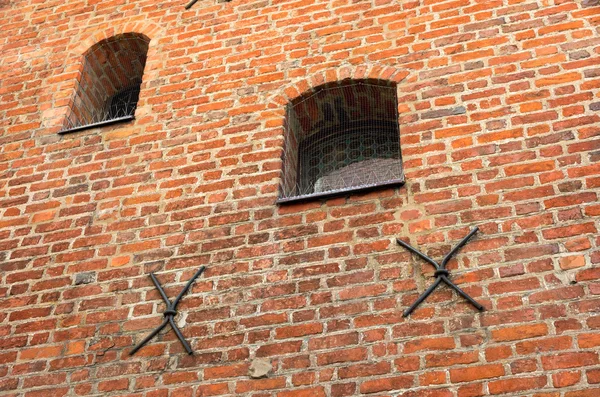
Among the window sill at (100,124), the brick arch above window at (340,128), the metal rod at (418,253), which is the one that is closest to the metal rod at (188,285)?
the brick arch above window at (340,128)

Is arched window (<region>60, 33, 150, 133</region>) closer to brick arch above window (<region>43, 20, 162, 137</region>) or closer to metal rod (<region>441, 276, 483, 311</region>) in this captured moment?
brick arch above window (<region>43, 20, 162, 137</region>)

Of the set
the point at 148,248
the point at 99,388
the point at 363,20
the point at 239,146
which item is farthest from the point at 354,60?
the point at 99,388

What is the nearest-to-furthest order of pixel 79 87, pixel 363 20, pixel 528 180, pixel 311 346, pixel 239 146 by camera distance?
pixel 311 346, pixel 528 180, pixel 239 146, pixel 363 20, pixel 79 87

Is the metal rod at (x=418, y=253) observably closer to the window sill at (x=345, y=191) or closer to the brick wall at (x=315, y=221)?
the brick wall at (x=315, y=221)

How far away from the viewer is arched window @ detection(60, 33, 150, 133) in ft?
18.4

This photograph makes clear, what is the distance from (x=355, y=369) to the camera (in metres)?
3.42

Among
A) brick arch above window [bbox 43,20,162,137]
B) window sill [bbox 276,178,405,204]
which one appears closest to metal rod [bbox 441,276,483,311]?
window sill [bbox 276,178,405,204]

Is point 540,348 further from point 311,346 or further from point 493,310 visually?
point 311,346

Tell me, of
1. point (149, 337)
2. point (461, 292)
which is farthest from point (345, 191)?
point (149, 337)

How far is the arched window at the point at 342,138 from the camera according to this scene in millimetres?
4711

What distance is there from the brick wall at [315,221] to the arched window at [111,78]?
22cm

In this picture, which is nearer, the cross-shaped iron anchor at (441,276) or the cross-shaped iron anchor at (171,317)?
the cross-shaped iron anchor at (441,276)

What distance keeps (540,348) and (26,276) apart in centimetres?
290

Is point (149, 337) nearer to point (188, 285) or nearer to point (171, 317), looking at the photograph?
point (171, 317)
